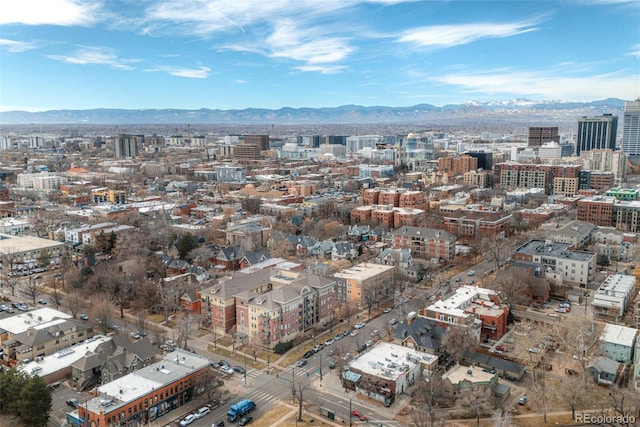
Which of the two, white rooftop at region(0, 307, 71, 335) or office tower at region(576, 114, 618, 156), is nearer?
white rooftop at region(0, 307, 71, 335)

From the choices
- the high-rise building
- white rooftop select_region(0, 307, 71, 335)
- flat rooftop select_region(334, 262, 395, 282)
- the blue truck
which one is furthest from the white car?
the high-rise building

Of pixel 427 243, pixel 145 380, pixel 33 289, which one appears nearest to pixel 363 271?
pixel 427 243

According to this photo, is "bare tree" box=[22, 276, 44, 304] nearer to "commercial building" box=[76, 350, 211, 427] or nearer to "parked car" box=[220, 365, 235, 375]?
"commercial building" box=[76, 350, 211, 427]

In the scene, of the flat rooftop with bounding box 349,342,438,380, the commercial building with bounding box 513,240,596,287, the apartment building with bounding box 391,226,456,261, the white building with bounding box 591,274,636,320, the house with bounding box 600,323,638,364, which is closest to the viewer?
the flat rooftop with bounding box 349,342,438,380

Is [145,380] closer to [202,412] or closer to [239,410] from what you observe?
[202,412]

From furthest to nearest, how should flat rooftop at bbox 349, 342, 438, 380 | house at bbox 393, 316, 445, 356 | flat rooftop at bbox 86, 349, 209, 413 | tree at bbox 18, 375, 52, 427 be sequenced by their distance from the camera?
house at bbox 393, 316, 445, 356 → flat rooftop at bbox 349, 342, 438, 380 → flat rooftop at bbox 86, 349, 209, 413 → tree at bbox 18, 375, 52, 427

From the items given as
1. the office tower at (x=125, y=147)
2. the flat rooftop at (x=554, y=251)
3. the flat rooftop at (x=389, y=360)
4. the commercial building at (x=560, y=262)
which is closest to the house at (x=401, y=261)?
the commercial building at (x=560, y=262)
